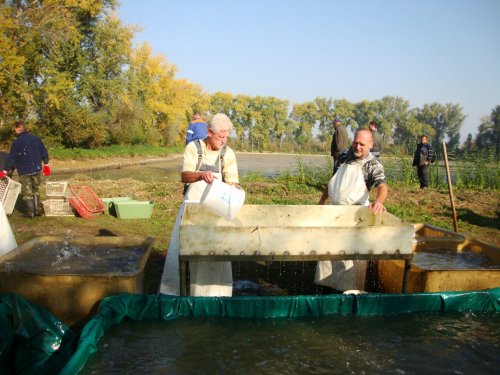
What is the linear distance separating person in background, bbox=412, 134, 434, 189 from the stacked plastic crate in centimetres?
1078

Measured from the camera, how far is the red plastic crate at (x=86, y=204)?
8.70 m

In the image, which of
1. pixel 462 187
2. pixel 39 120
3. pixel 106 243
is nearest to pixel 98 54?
pixel 39 120

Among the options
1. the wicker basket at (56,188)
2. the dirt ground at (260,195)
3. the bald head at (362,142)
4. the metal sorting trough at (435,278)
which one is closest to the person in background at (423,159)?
the dirt ground at (260,195)

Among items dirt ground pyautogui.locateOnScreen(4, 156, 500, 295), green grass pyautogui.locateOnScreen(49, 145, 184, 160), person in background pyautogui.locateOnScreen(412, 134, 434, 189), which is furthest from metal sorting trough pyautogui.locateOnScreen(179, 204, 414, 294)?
green grass pyautogui.locateOnScreen(49, 145, 184, 160)

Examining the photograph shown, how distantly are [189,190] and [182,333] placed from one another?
1444 millimetres

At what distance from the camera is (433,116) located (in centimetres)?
9675

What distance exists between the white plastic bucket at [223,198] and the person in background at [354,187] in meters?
1.32

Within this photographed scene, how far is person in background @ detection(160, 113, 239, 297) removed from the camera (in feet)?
13.1

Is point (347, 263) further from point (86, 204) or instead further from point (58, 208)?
point (58, 208)

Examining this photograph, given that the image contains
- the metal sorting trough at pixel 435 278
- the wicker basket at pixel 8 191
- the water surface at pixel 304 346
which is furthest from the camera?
the wicker basket at pixel 8 191

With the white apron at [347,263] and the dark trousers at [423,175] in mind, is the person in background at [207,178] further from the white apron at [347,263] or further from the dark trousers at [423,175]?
the dark trousers at [423,175]

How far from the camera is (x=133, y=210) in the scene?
Answer: 871 cm

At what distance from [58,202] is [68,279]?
20.1 ft

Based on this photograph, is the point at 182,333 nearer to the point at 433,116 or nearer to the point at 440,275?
the point at 440,275
